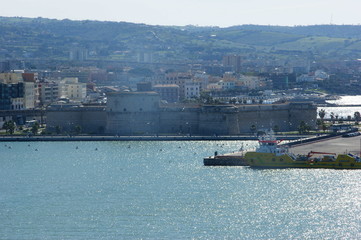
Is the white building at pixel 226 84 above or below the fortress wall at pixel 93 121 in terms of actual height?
below

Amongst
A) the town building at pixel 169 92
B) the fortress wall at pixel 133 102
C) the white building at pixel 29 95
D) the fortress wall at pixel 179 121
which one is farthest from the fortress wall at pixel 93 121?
the town building at pixel 169 92

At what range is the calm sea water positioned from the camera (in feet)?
109

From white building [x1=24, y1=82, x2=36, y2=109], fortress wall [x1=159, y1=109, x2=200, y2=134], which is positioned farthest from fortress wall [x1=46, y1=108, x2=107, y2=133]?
white building [x1=24, y1=82, x2=36, y2=109]

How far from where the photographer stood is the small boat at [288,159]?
46031 mm

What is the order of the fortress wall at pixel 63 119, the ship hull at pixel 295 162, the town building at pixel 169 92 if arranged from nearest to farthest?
1. the ship hull at pixel 295 162
2. the fortress wall at pixel 63 119
3. the town building at pixel 169 92

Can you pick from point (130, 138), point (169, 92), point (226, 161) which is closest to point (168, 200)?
point (226, 161)

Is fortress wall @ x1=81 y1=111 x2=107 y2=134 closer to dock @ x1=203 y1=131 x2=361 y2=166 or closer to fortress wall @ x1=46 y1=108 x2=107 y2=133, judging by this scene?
fortress wall @ x1=46 y1=108 x2=107 y2=133

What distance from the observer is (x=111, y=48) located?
199m

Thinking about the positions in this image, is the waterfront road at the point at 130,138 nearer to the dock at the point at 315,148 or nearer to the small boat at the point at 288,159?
the dock at the point at 315,148

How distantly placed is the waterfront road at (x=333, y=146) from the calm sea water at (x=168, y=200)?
419cm

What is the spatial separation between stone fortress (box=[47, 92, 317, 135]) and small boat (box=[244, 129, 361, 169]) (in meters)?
15.4

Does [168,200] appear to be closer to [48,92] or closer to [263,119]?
[263,119]

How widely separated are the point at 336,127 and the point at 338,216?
28.4 metres

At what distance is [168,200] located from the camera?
38.3 meters
